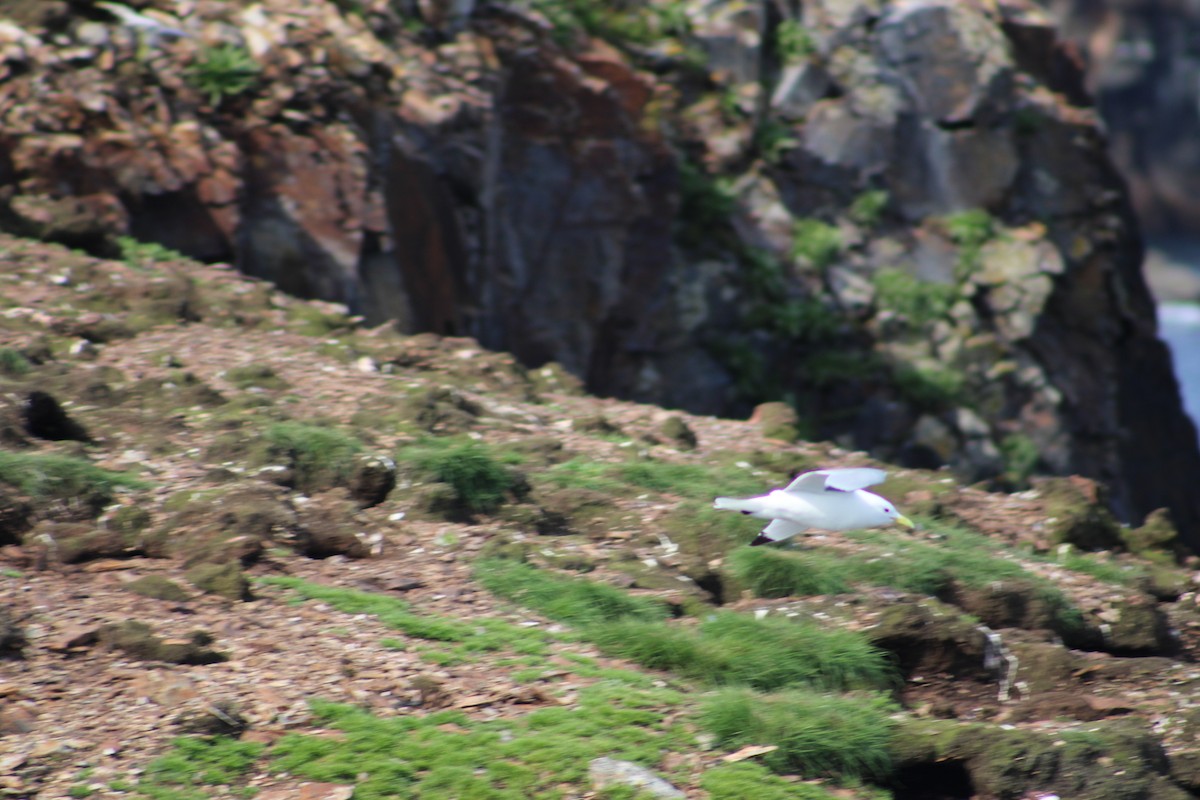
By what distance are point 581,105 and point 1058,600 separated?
30.9 ft

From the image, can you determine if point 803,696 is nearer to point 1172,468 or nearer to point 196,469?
point 196,469

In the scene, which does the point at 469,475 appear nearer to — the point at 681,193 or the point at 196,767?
the point at 196,767

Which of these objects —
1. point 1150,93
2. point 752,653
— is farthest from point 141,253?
point 1150,93

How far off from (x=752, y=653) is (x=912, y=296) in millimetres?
12048

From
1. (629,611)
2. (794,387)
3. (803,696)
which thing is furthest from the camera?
(794,387)

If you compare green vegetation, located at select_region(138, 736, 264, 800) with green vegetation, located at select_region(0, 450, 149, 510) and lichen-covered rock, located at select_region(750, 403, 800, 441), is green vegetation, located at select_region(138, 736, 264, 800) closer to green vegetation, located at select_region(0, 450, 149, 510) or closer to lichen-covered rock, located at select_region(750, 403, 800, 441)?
green vegetation, located at select_region(0, 450, 149, 510)

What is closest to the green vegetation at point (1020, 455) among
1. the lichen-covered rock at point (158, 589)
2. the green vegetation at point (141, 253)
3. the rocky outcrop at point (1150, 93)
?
the green vegetation at point (141, 253)

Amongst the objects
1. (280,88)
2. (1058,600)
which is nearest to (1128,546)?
(1058,600)

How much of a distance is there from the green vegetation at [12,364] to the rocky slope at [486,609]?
8 cm

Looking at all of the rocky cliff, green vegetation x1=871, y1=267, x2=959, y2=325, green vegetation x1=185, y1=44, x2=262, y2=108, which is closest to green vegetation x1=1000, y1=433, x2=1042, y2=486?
the rocky cliff

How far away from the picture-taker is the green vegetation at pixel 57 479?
5160 millimetres

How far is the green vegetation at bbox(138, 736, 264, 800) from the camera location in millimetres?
3635

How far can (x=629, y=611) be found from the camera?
512 centimetres

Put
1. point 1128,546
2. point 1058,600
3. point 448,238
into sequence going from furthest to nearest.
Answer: point 448,238, point 1128,546, point 1058,600
